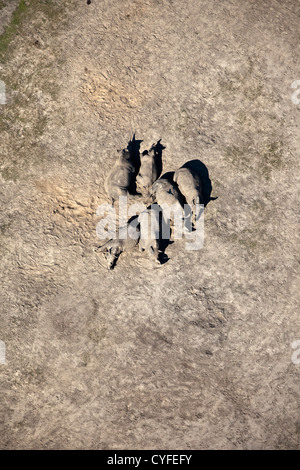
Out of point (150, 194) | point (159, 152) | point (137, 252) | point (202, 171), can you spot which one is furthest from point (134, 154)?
point (137, 252)

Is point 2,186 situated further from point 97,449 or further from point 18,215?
point 97,449

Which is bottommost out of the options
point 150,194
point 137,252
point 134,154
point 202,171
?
point 137,252

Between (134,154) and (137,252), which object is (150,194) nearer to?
(134,154)

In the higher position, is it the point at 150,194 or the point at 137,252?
the point at 150,194

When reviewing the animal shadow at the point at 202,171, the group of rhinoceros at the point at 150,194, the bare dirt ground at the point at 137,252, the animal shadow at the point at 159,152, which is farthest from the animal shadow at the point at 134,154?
the animal shadow at the point at 202,171

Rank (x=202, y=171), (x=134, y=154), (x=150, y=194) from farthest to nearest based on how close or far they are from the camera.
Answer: (x=134, y=154)
(x=202, y=171)
(x=150, y=194)

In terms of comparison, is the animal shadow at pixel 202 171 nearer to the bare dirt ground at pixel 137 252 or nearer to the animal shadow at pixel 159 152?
the bare dirt ground at pixel 137 252
